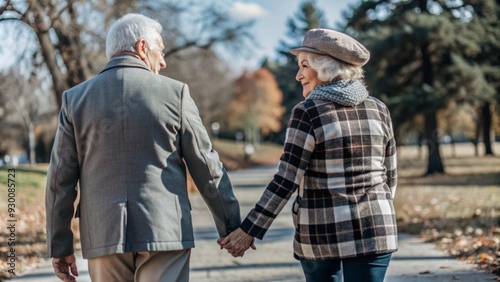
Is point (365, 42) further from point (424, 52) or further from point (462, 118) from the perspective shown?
point (462, 118)

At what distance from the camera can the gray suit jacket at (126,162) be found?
277 centimetres

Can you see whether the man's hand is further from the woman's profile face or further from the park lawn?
the park lawn

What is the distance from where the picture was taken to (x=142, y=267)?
2.84 meters

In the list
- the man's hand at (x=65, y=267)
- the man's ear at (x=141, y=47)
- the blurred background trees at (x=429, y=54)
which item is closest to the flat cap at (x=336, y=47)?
the man's ear at (x=141, y=47)

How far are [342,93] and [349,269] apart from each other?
84cm

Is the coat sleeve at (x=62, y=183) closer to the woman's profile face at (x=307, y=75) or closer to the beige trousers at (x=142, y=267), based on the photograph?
the beige trousers at (x=142, y=267)

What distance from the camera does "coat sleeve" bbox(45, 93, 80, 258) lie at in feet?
9.48

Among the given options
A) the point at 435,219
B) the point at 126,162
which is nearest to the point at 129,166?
the point at 126,162

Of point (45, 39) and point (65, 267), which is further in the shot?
point (45, 39)

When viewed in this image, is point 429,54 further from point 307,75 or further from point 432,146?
point 307,75

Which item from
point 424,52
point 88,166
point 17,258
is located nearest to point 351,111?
point 88,166

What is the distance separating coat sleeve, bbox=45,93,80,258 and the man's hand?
10 cm

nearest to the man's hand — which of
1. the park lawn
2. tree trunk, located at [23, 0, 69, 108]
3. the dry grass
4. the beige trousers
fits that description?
the beige trousers

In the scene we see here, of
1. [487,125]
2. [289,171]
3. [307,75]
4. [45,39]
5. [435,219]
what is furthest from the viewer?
[487,125]
